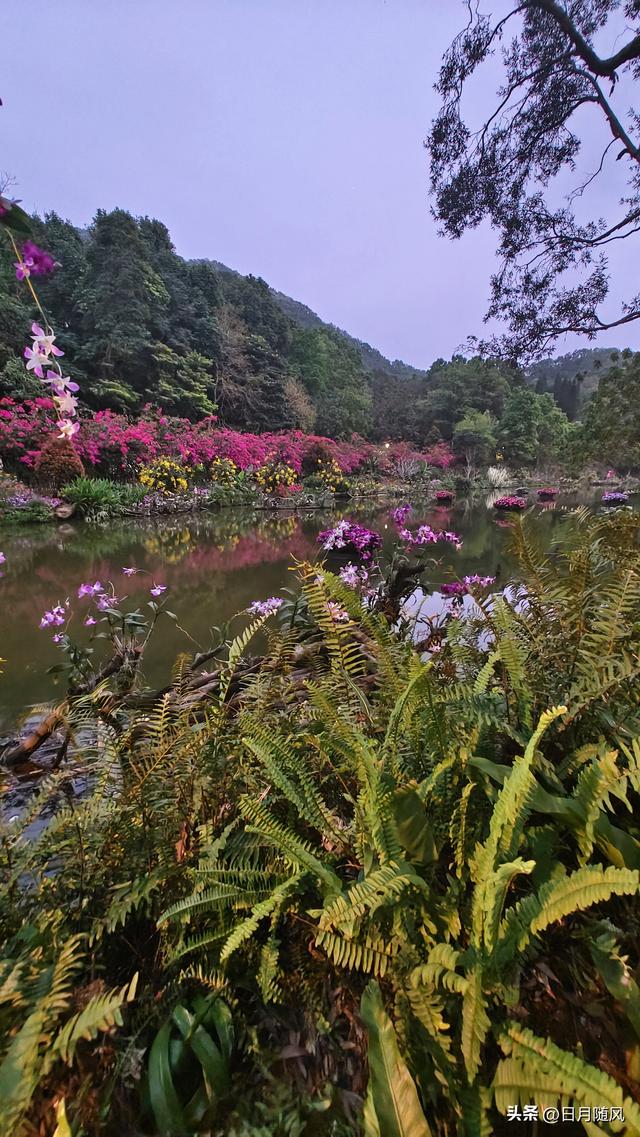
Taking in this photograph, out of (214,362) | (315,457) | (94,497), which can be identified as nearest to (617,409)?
(94,497)

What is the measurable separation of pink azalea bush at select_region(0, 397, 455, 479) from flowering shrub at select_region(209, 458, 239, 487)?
1.17 feet

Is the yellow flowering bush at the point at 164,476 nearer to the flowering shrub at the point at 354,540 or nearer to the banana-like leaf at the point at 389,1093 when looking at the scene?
the flowering shrub at the point at 354,540

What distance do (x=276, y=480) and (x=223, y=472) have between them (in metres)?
1.34

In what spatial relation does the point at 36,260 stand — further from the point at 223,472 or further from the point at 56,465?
the point at 223,472

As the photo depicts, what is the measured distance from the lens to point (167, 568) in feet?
13.5

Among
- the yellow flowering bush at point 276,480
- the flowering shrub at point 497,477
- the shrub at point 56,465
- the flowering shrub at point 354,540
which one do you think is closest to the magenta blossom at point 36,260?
the flowering shrub at point 354,540

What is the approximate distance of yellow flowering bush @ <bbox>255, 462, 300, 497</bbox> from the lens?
34.7 ft

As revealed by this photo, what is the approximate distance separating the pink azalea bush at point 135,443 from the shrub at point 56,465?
0.52 ft

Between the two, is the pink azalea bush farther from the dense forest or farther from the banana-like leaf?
the banana-like leaf

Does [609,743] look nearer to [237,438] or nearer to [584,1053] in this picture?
[584,1053]

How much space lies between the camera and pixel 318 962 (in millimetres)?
532

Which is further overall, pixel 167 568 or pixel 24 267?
pixel 167 568

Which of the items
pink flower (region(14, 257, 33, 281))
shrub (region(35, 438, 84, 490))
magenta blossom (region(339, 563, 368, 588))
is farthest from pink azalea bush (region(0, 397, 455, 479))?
pink flower (region(14, 257, 33, 281))

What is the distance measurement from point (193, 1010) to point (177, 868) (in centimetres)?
15
